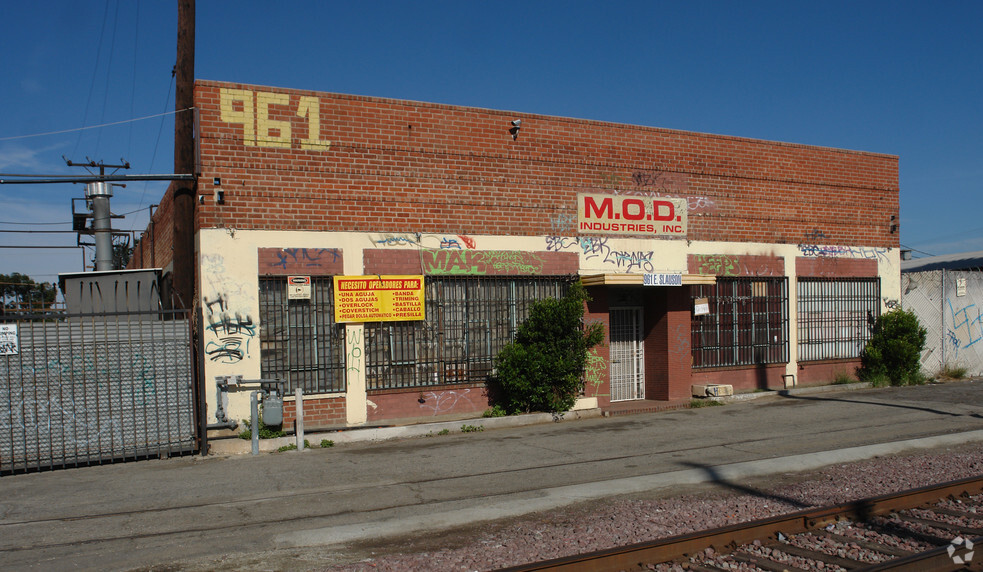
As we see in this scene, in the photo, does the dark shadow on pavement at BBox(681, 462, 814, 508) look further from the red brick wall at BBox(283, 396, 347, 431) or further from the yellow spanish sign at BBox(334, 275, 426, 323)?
the red brick wall at BBox(283, 396, 347, 431)

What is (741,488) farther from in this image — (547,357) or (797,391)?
(797,391)

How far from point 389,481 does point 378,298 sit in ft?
14.3

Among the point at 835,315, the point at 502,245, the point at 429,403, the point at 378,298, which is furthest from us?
the point at 835,315

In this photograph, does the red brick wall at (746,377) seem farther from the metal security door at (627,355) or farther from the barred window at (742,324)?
the metal security door at (627,355)

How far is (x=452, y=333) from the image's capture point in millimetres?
13625

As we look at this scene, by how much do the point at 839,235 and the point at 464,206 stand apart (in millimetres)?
9970

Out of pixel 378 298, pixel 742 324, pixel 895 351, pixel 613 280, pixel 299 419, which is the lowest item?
pixel 299 419

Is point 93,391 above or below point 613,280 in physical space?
below

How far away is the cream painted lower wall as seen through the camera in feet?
39.0

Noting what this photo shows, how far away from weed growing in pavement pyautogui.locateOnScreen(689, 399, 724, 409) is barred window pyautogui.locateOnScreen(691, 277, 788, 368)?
33.7 inches

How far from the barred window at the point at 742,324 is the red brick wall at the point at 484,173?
1.18 meters

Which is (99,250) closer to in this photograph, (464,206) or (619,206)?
(464,206)

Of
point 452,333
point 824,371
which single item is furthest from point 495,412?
point 824,371

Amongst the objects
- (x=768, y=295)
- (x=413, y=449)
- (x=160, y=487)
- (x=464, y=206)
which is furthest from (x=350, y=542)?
(x=768, y=295)
